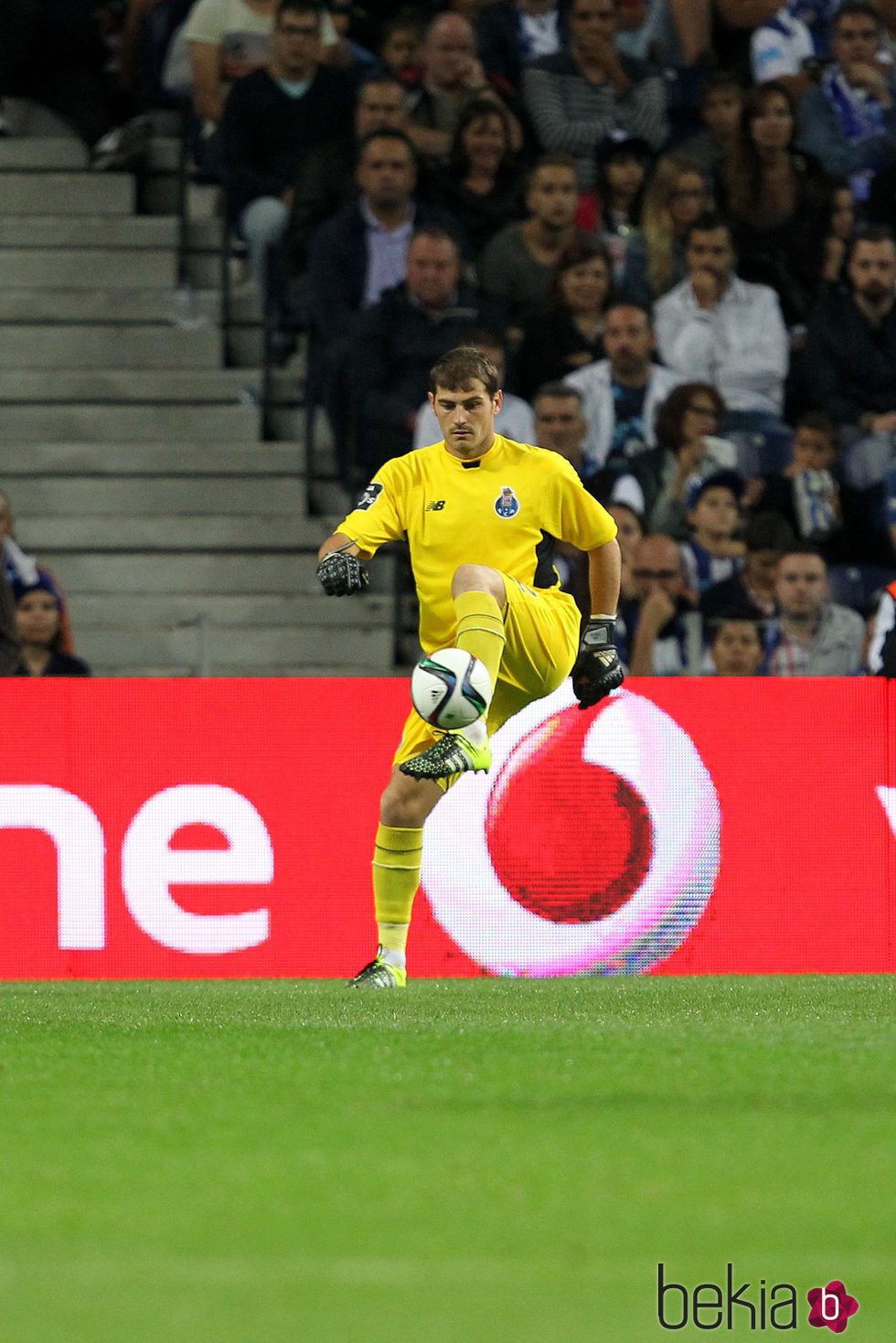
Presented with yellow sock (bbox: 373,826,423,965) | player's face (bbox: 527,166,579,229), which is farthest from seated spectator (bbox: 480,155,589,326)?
yellow sock (bbox: 373,826,423,965)

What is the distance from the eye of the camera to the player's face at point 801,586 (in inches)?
489

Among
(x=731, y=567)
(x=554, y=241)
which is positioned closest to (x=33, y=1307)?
(x=731, y=567)

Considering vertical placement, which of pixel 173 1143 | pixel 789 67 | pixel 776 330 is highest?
pixel 789 67

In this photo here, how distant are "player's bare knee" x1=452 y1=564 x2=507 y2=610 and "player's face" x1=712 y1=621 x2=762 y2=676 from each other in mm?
4311

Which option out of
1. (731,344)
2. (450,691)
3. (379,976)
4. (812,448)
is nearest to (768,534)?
(812,448)

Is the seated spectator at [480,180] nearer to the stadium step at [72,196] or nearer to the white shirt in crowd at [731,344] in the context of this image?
the white shirt in crowd at [731,344]

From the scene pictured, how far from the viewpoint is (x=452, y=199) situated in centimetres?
1438

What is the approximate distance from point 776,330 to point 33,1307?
11.3m

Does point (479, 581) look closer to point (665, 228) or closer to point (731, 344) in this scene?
point (731, 344)

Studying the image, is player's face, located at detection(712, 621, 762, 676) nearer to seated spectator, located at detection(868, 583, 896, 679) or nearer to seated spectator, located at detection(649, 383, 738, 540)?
seated spectator, located at detection(868, 583, 896, 679)

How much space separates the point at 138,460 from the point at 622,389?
2842 mm

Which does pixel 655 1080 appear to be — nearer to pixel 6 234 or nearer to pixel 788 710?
pixel 788 710

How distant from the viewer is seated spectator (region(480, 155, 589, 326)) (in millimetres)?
13906

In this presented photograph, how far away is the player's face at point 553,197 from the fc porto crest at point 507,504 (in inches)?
230
